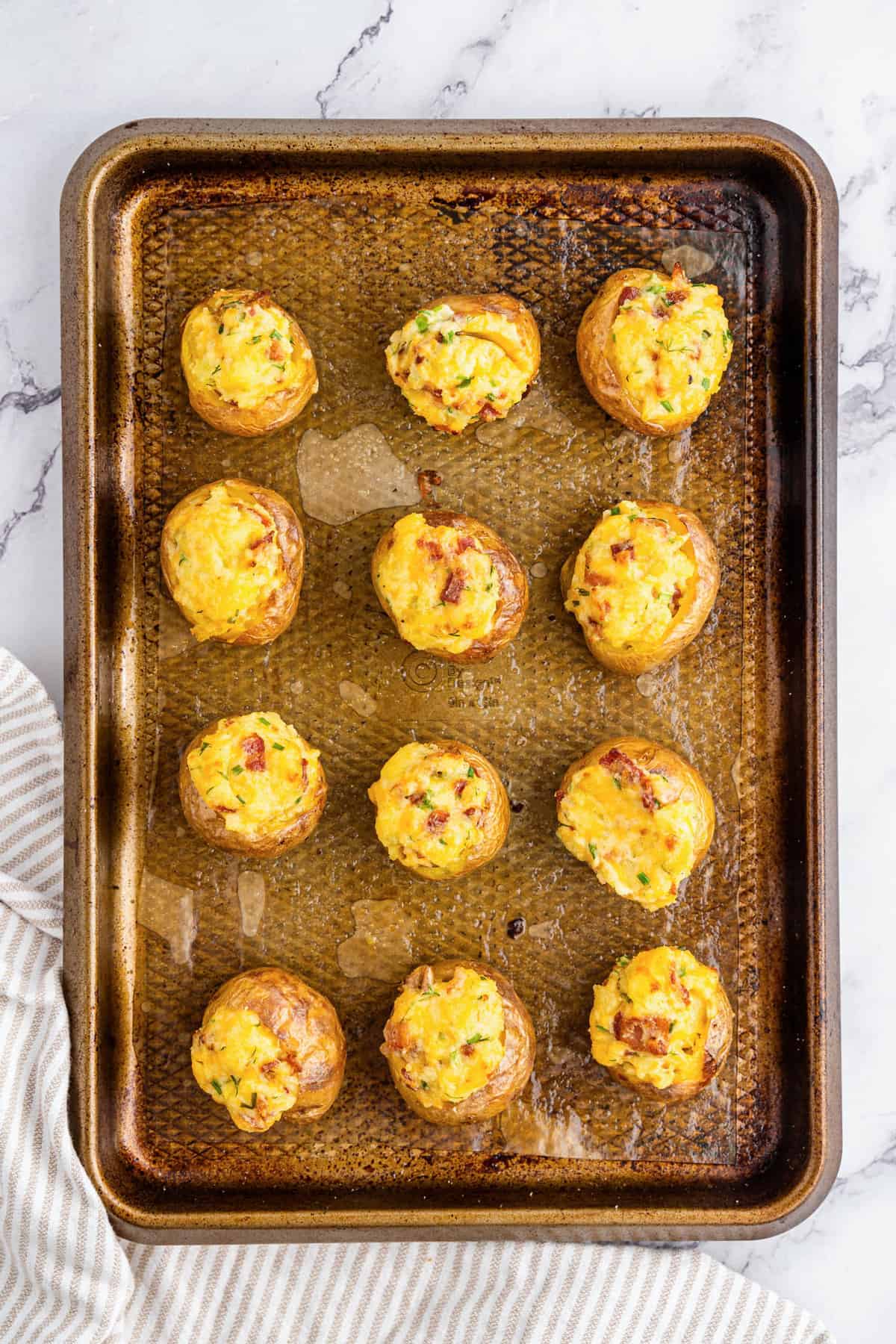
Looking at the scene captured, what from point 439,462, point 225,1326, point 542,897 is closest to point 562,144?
point 439,462

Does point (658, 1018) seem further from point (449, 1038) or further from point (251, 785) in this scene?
point (251, 785)

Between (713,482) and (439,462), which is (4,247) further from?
(713,482)

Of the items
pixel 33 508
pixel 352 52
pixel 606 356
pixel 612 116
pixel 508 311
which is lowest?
pixel 33 508

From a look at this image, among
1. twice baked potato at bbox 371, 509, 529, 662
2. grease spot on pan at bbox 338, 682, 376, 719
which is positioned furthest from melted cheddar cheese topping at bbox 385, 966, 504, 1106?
twice baked potato at bbox 371, 509, 529, 662

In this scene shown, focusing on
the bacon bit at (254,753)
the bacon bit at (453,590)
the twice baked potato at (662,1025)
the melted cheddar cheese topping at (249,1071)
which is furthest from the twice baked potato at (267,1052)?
the bacon bit at (453,590)

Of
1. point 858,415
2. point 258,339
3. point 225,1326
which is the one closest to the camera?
point 258,339

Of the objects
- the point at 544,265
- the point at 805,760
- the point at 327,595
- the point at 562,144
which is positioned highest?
the point at 562,144

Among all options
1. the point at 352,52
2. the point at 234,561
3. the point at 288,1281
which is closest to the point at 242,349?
the point at 234,561
